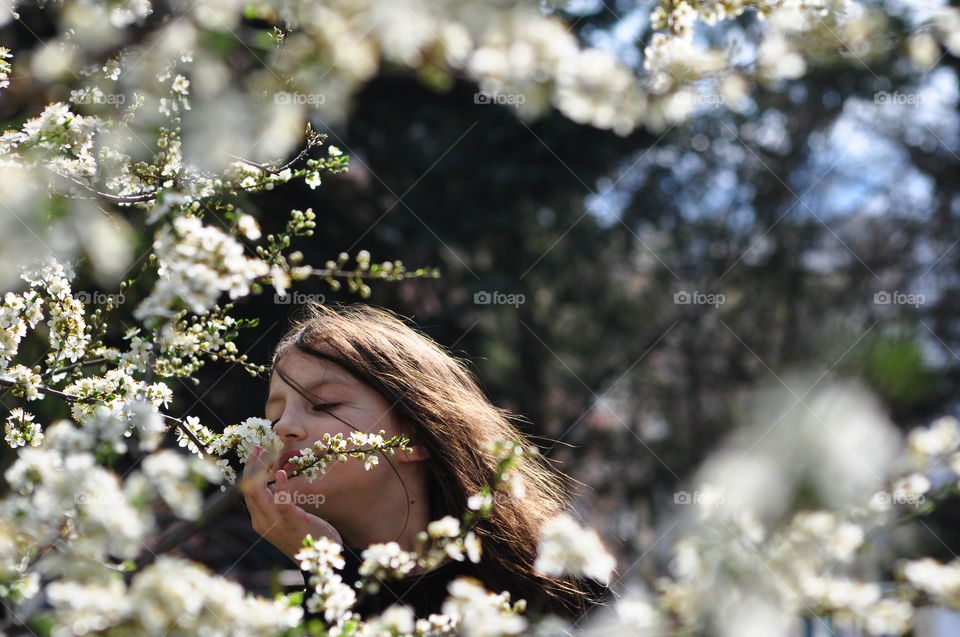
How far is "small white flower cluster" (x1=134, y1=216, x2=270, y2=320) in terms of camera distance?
90cm

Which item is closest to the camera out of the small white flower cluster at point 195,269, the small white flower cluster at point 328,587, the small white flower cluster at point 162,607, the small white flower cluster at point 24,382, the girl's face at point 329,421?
the small white flower cluster at point 162,607

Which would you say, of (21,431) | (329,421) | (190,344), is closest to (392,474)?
(329,421)

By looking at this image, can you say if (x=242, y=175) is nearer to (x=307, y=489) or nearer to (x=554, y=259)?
(x=307, y=489)

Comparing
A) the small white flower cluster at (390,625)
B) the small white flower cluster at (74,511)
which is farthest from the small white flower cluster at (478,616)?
the small white flower cluster at (74,511)

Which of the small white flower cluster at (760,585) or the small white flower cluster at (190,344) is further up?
the small white flower cluster at (760,585)

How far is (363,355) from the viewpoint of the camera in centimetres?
192

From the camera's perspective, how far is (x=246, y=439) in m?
1.37

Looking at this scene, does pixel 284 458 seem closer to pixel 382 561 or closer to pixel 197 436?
pixel 197 436

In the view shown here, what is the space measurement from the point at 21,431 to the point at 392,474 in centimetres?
75

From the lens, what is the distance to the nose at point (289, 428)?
1.67m

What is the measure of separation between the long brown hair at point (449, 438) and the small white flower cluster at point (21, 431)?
0.63m

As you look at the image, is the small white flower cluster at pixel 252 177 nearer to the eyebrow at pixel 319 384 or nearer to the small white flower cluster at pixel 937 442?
the eyebrow at pixel 319 384

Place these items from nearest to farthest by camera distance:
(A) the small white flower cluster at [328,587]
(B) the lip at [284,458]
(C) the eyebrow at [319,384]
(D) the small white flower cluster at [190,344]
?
(A) the small white flower cluster at [328,587] → (D) the small white flower cluster at [190,344] → (B) the lip at [284,458] → (C) the eyebrow at [319,384]

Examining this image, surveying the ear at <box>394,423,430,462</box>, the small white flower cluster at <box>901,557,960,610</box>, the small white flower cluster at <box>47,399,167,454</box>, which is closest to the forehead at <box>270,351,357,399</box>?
the ear at <box>394,423,430,462</box>
